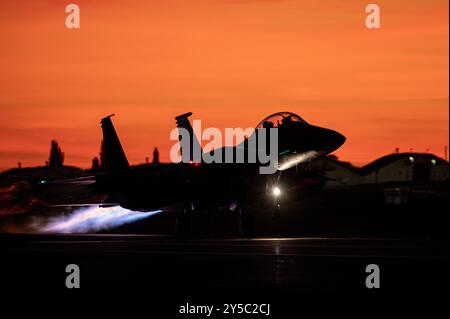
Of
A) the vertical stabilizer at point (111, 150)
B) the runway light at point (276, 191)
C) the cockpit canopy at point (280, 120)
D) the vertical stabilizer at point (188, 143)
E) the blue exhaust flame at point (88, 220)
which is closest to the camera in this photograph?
the runway light at point (276, 191)

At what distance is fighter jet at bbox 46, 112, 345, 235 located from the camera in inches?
1337

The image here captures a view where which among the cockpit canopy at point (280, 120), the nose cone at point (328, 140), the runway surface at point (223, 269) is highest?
the cockpit canopy at point (280, 120)

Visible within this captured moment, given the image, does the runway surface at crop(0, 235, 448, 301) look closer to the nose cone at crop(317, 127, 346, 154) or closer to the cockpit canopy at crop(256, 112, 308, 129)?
the nose cone at crop(317, 127, 346, 154)

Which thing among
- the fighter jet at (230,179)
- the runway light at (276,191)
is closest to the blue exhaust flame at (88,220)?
the fighter jet at (230,179)

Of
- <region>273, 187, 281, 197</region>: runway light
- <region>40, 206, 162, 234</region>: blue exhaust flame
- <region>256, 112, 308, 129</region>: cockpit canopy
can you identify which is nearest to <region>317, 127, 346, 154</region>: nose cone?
<region>256, 112, 308, 129</region>: cockpit canopy

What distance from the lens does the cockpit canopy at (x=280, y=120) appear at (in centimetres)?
3472

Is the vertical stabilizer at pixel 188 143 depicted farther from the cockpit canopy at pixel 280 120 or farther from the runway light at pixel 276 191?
the runway light at pixel 276 191

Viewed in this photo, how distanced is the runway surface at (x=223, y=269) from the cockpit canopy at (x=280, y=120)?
5.14 metres

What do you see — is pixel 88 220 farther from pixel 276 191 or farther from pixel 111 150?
pixel 276 191

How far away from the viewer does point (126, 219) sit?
48188 millimetres

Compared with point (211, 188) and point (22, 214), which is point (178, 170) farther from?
point (22, 214)

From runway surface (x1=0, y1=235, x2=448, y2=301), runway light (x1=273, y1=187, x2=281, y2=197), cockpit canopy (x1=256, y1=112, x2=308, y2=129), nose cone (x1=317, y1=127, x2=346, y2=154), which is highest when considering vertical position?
cockpit canopy (x1=256, y1=112, x2=308, y2=129)
